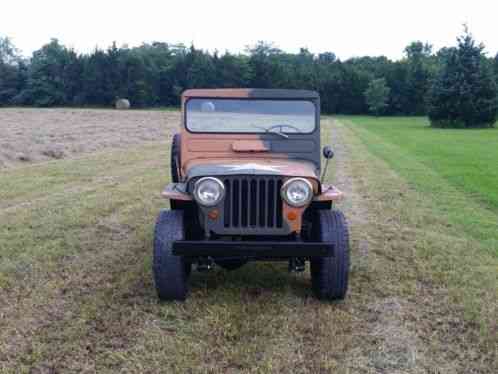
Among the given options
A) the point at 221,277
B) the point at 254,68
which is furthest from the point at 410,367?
the point at 254,68

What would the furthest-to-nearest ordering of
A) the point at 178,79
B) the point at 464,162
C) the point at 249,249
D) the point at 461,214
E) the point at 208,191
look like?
1. the point at 178,79
2. the point at 464,162
3. the point at 461,214
4. the point at 208,191
5. the point at 249,249

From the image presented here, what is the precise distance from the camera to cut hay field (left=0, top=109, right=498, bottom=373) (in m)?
3.78

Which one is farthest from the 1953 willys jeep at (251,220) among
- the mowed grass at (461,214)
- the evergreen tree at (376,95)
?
the evergreen tree at (376,95)

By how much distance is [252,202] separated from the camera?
180 inches

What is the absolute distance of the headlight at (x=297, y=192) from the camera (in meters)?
4.52

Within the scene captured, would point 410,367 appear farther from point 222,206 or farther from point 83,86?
point 83,86

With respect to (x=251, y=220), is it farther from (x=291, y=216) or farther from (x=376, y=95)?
(x=376, y=95)

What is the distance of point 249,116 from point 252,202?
1.39 metres

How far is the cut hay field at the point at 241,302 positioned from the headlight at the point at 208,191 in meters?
0.87

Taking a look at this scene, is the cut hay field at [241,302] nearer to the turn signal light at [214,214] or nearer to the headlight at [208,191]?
the turn signal light at [214,214]

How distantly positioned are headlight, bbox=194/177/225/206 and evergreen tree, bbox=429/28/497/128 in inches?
1398

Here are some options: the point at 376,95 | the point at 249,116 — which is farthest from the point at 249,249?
the point at 376,95

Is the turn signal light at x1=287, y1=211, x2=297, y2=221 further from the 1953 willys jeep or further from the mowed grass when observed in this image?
the mowed grass

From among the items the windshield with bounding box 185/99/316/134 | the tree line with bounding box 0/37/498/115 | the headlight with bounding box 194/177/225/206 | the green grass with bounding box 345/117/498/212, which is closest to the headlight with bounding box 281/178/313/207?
the headlight with bounding box 194/177/225/206
